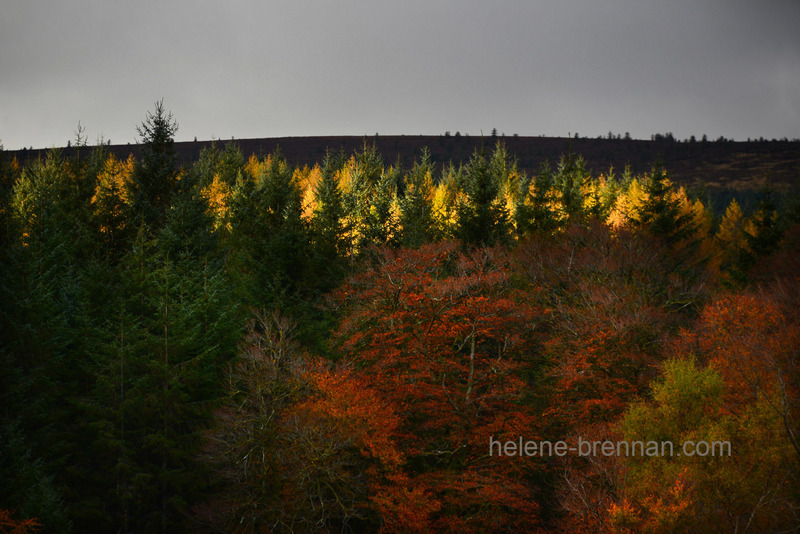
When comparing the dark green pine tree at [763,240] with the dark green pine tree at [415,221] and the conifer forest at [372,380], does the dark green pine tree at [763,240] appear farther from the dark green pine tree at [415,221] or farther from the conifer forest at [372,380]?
the dark green pine tree at [415,221]

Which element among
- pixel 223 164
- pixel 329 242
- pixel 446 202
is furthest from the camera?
pixel 223 164

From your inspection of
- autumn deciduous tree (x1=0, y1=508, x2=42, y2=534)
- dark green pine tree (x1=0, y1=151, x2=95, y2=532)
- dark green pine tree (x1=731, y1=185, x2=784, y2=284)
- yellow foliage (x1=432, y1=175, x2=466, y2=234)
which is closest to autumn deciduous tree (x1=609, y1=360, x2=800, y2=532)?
autumn deciduous tree (x1=0, y1=508, x2=42, y2=534)

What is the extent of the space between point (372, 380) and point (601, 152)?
Answer: 542ft

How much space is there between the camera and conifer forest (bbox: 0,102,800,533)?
65.9ft

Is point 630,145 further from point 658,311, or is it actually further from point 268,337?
point 268,337

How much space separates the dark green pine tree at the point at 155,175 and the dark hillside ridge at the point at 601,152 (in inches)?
4462

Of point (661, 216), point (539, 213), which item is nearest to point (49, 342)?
point (539, 213)

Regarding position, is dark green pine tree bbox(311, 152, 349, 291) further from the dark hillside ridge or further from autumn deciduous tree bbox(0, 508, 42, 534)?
the dark hillside ridge

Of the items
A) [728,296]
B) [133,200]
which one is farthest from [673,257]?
[133,200]

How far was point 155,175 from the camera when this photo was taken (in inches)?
1204

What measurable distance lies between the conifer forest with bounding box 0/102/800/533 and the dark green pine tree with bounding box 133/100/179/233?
128mm

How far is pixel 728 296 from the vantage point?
29.4 m

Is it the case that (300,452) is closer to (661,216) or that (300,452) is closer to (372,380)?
(372,380)

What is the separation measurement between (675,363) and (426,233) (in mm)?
19366
